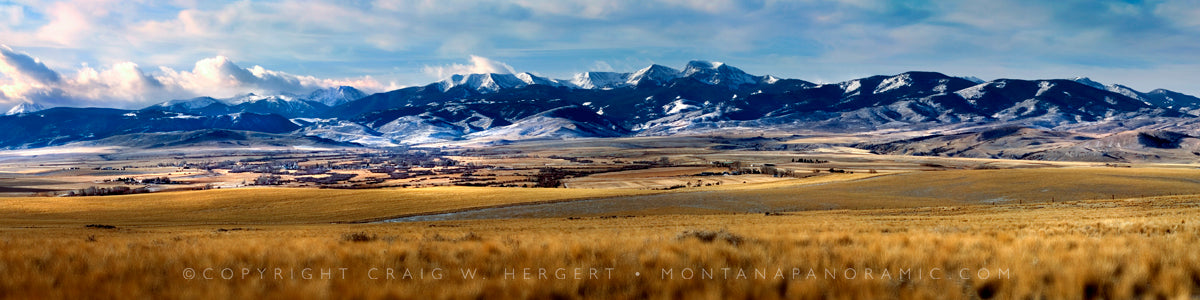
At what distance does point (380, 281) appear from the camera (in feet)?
24.2

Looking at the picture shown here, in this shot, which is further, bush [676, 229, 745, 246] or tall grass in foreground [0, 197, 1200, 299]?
bush [676, 229, 745, 246]

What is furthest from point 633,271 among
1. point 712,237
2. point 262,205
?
point 262,205

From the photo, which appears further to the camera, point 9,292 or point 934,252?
point 934,252

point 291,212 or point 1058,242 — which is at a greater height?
point 1058,242

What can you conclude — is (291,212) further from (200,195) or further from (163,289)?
(163,289)

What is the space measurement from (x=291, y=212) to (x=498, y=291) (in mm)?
67127

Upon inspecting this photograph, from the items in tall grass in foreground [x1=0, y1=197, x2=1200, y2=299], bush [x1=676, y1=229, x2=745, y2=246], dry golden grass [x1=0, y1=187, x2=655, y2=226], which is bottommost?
dry golden grass [x1=0, y1=187, x2=655, y2=226]

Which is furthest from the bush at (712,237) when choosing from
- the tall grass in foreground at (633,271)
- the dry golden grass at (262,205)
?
the dry golden grass at (262,205)

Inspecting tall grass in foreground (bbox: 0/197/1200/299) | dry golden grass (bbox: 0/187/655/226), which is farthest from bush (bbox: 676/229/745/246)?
dry golden grass (bbox: 0/187/655/226)

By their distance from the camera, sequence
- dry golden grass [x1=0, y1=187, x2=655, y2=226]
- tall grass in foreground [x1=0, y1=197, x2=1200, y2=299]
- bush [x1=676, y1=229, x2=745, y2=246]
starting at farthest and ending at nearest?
dry golden grass [x1=0, y1=187, x2=655, y2=226], bush [x1=676, y1=229, x2=745, y2=246], tall grass in foreground [x1=0, y1=197, x2=1200, y2=299]

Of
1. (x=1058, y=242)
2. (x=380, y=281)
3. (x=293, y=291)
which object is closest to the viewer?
(x=293, y=291)

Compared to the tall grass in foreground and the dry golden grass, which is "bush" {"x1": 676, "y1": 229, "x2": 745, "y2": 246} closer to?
the tall grass in foreground

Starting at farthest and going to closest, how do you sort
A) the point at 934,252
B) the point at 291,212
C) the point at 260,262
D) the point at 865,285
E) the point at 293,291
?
the point at 291,212 < the point at 934,252 < the point at 260,262 < the point at 865,285 < the point at 293,291

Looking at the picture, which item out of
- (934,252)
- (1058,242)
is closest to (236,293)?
(934,252)
